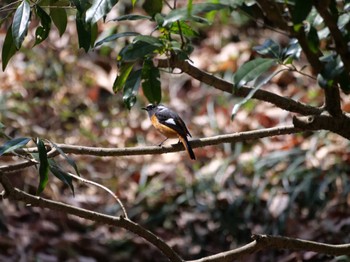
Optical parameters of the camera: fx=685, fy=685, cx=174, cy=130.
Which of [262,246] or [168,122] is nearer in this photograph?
[262,246]

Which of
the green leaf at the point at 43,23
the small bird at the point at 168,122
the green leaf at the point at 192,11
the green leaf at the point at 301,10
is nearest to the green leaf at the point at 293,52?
the green leaf at the point at 192,11

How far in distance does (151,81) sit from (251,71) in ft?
1.74

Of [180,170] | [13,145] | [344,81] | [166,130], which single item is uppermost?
[344,81]

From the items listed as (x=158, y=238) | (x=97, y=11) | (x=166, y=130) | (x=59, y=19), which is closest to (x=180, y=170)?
(x=166, y=130)

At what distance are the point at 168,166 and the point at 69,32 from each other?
262cm

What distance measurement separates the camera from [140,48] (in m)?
1.81

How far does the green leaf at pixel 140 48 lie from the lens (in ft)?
5.91

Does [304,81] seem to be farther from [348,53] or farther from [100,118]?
[348,53]

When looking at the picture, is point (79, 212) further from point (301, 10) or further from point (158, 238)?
point (301, 10)

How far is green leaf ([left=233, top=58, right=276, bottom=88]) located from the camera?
1591 millimetres

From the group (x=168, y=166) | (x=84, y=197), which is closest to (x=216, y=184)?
(x=168, y=166)

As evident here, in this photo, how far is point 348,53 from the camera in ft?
4.52

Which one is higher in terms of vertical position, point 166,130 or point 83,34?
point 83,34

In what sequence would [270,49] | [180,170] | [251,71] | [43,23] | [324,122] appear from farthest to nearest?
[180,170] → [270,49] → [43,23] → [324,122] → [251,71]
